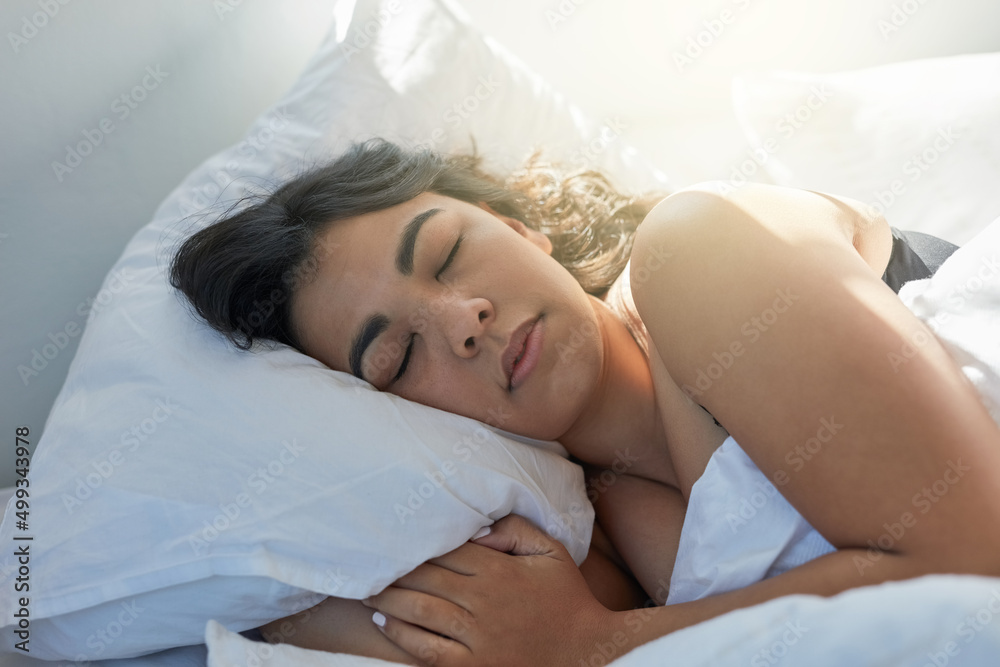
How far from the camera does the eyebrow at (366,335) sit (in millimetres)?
998

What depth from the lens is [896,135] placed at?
55.7 inches

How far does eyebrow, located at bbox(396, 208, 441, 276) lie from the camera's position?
39.4 inches

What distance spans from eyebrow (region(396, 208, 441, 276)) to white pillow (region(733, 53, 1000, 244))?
886 mm

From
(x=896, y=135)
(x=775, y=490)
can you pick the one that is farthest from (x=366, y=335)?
(x=896, y=135)

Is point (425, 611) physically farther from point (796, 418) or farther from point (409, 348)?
point (796, 418)

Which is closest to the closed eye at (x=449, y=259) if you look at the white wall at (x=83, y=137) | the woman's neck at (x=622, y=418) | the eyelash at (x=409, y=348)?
the eyelash at (x=409, y=348)

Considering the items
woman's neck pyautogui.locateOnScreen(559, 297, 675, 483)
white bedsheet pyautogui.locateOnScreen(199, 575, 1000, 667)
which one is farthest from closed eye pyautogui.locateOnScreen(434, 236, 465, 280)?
white bedsheet pyautogui.locateOnScreen(199, 575, 1000, 667)

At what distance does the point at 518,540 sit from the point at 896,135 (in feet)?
3.77

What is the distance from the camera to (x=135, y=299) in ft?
3.60

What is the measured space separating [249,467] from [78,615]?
27cm

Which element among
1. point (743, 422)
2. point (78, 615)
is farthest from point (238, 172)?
point (743, 422)

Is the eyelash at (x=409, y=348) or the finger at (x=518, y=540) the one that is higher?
the eyelash at (x=409, y=348)

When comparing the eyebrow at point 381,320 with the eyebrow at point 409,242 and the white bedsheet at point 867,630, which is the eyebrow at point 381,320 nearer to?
the eyebrow at point 409,242

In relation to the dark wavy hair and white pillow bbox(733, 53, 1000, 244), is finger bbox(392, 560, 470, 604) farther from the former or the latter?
white pillow bbox(733, 53, 1000, 244)
